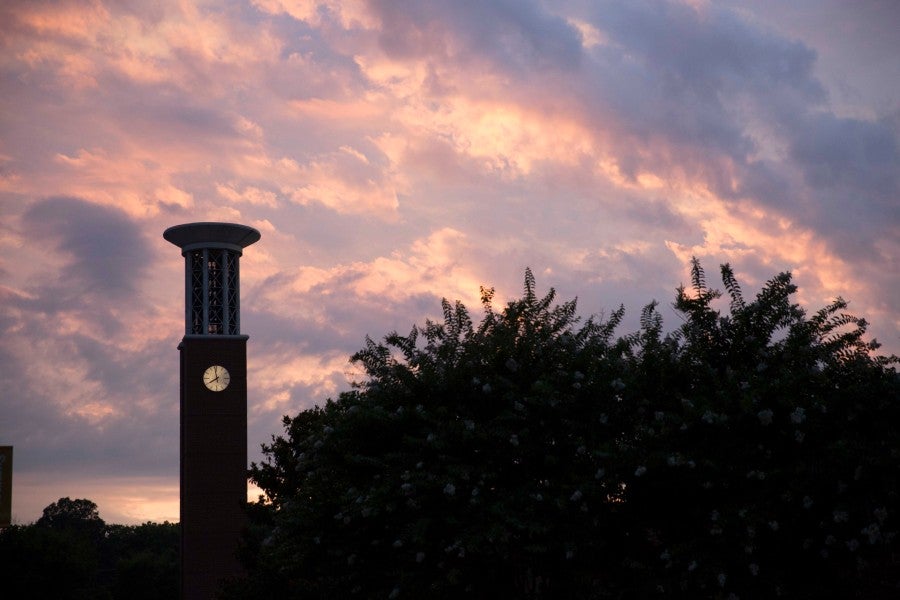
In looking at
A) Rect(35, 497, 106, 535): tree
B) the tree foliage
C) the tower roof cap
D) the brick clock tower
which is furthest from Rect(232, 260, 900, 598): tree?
Rect(35, 497, 106, 535): tree

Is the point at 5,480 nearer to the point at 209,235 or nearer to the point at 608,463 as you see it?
the point at 209,235

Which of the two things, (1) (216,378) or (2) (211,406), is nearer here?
(2) (211,406)

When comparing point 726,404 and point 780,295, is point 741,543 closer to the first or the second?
point 726,404

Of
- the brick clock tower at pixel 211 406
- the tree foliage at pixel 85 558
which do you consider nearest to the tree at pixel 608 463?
the brick clock tower at pixel 211 406

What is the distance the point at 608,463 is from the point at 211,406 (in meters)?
40.5

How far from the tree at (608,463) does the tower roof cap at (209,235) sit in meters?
34.4

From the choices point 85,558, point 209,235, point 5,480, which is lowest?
point 85,558

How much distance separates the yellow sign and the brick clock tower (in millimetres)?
13777

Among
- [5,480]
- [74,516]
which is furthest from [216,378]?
[74,516]

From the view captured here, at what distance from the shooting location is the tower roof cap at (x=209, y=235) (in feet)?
186

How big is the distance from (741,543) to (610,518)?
102 inches

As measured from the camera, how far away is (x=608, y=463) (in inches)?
698

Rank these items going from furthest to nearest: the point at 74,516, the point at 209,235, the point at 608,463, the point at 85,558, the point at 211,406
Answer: the point at 74,516
the point at 85,558
the point at 209,235
the point at 211,406
the point at 608,463

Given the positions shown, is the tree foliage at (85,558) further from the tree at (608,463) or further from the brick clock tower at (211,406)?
the tree at (608,463)
